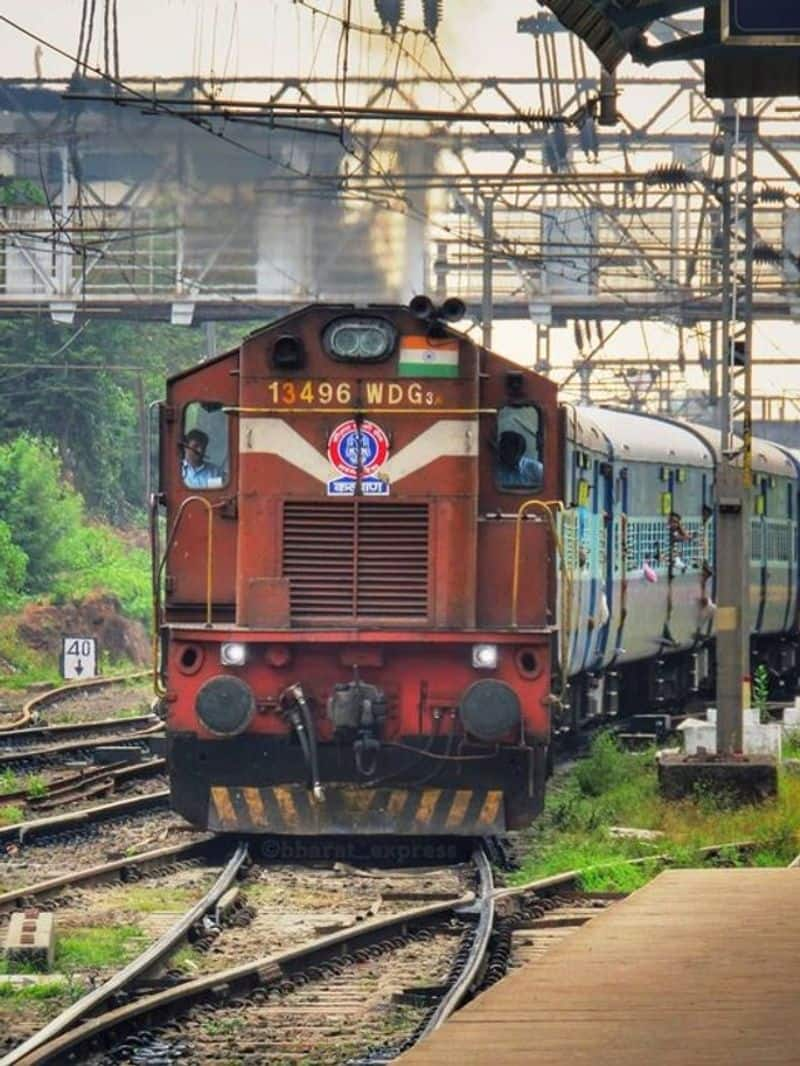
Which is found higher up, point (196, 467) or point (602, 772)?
point (196, 467)

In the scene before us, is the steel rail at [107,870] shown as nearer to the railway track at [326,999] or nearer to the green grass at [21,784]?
the railway track at [326,999]

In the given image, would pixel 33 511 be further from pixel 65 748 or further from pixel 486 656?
pixel 486 656

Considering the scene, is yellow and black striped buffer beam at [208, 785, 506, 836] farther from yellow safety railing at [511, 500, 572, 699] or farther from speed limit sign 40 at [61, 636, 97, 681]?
speed limit sign 40 at [61, 636, 97, 681]

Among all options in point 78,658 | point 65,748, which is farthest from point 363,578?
point 78,658

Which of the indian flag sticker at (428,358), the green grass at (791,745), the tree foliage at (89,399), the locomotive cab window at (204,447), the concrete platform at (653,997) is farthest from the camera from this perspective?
the tree foliage at (89,399)

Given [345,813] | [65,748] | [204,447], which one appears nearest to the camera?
[345,813]

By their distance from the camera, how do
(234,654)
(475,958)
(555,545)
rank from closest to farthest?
(475,958), (234,654), (555,545)

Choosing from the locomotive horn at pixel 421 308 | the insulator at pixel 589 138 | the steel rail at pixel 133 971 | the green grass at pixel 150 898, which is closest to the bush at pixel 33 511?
the insulator at pixel 589 138

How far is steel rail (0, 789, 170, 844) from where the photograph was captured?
53.5ft

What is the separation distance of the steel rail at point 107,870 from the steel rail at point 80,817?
1063 millimetres

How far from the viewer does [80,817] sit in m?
17.0

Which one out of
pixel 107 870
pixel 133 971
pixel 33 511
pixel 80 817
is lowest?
pixel 133 971

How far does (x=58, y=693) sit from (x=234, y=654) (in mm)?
17425

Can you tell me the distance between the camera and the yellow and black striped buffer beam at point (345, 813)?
15.0 metres
